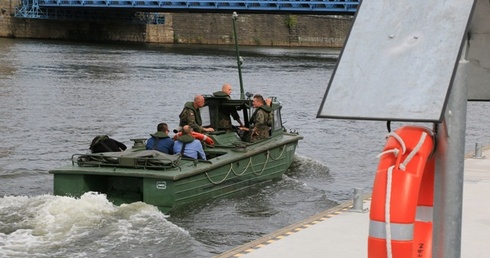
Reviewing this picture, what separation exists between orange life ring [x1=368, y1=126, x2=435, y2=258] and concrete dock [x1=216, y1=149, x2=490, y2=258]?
607 cm

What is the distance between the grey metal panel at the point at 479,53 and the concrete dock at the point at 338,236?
5.93 metres

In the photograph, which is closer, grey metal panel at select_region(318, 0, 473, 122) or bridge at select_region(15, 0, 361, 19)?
grey metal panel at select_region(318, 0, 473, 122)

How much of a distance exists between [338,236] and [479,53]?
24.0 feet

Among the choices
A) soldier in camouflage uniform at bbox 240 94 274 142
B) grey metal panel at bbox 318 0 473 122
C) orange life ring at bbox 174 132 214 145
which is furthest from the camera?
soldier in camouflage uniform at bbox 240 94 274 142

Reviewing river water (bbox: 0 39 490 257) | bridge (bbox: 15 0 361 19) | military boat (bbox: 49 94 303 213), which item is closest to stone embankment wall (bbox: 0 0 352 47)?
bridge (bbox: 15 0 361 19)

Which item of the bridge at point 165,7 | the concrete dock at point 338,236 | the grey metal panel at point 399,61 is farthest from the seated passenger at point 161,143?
the bridge at point 165,7

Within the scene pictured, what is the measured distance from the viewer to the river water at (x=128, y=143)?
14734 mm

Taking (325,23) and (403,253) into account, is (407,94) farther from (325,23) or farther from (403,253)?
(325,23)

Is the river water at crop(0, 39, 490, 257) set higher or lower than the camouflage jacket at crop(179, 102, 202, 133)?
lower

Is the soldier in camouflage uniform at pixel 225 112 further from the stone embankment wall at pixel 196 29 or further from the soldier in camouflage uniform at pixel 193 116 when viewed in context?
the stone embankment wall at pixel 196 29

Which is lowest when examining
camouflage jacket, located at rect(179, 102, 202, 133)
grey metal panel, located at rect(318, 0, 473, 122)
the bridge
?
camouflage jacket, located at rect(179, 102, 202, 133)

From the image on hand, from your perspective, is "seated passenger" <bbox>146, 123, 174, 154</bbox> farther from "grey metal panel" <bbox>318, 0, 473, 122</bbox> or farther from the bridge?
the bridge

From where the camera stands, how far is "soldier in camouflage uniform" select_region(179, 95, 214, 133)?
19783 millimetres

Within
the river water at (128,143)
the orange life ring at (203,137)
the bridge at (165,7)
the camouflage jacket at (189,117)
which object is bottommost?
the river water at (128,143)
